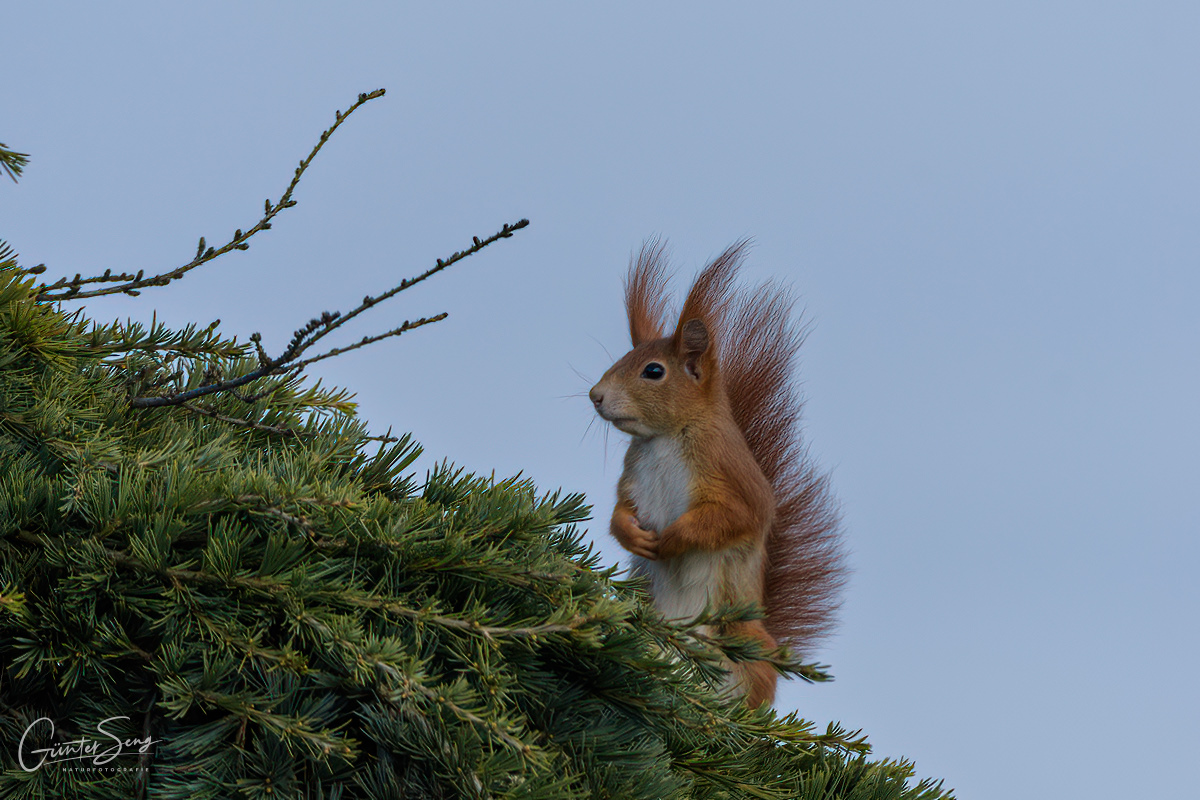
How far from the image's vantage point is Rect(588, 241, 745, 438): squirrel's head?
94.4 inches

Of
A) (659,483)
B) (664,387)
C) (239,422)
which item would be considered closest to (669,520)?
(659,483)

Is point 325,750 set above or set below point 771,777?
below

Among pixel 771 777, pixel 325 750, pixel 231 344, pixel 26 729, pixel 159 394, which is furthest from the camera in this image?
pixel 231 344

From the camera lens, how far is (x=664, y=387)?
7.89 feet

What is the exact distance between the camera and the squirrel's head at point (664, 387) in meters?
2.40

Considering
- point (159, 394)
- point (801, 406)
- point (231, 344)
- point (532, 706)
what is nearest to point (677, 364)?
point (801, 406)

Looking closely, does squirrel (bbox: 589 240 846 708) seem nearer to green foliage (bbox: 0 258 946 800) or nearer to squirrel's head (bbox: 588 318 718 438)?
squirrel's head (bbox: 588 318 718 438)

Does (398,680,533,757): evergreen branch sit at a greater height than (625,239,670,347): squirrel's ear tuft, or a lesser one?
lesser

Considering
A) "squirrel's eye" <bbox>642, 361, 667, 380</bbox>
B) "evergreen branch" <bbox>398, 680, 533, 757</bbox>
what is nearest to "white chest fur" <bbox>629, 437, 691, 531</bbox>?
"squirrel's eye" <bbox>642, 361, 667, 380</bbox>

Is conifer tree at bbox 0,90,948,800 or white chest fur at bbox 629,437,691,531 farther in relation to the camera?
white chest fur at bbox 629,437,691,531

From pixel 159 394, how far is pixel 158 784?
0.71 meters

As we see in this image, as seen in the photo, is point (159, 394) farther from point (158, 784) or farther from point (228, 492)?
point (158, 784)

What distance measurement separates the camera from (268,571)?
3.90 ft

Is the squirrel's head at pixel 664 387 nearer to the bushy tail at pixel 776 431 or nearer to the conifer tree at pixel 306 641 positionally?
the bushy tail at pixel 776 431
